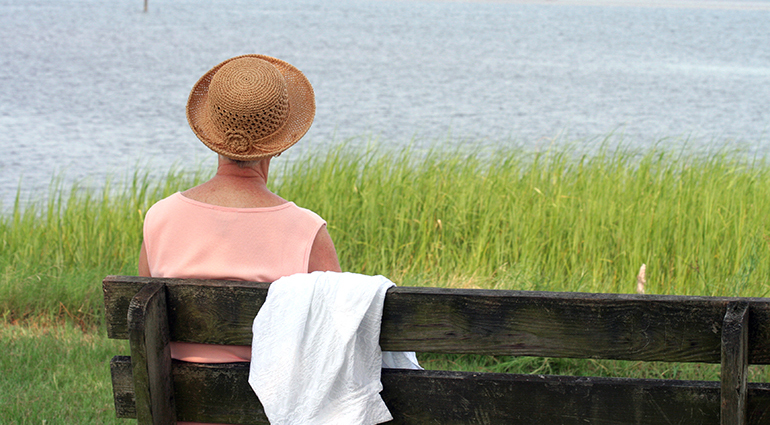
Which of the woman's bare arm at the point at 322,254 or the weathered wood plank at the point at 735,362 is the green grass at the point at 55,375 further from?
the weathered wood plank at the point at 735,362

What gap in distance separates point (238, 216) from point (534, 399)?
0.85 metres

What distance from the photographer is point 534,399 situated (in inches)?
75.4

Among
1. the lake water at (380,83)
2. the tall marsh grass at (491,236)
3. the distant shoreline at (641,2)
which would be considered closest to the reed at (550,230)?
the tall marsh grass at (491,236)

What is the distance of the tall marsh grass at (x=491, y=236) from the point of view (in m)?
4.75

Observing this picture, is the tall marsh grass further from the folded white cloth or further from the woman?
the folded white cloth

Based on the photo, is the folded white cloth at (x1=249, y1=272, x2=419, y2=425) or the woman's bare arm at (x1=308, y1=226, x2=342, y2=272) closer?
the folded white cloth at (x1=249, y1=272, x2=419, y2=425)

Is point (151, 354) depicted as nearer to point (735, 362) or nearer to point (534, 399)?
point (534, 399)

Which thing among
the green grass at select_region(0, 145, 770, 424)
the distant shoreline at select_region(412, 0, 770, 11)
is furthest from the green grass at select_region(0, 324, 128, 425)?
the distant shoreline at select_region(412, 0, 770, 11)

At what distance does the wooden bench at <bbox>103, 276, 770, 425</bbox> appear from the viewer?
1818mm

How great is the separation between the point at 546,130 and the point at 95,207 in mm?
9338

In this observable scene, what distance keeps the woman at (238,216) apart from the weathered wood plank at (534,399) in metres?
0.26

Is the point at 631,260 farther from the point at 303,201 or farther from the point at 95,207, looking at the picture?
the point at 95,207

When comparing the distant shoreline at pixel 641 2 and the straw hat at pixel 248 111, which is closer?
the straw hat at pixel 248 111

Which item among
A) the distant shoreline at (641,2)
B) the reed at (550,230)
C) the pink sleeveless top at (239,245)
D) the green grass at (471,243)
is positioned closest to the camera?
the pink sleeveless top at (239,245)
